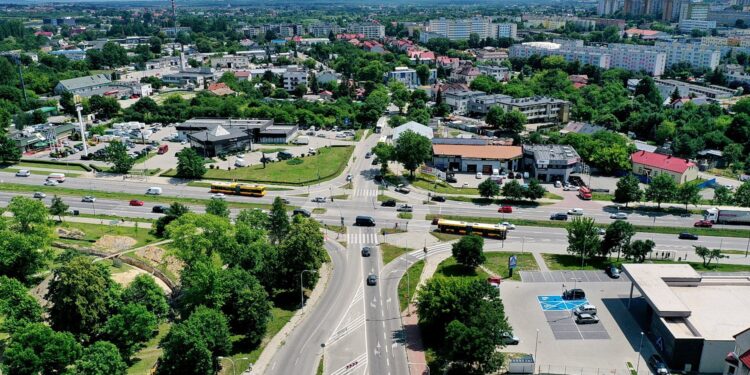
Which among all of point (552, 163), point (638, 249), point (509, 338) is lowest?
point (509, 338)

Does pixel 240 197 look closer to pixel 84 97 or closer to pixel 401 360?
pixel 401 360

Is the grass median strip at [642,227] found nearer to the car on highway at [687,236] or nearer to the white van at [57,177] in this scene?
the car on highway at [687,236]

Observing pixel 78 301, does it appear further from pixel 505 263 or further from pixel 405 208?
pixel 405 208

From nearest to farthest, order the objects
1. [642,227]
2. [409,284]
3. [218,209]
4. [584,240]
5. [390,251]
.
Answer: [409,284], [584,240], [390,251], [218,209], [642,227]

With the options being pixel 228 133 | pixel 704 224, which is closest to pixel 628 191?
pixel 704 224

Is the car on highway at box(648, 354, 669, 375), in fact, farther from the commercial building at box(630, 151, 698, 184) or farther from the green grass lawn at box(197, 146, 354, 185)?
the green grass lawn at box(197, 146, 354, 185)

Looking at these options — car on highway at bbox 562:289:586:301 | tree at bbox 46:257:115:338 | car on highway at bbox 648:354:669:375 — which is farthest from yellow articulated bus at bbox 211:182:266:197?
car on highway at bbox 648:354:669:375
